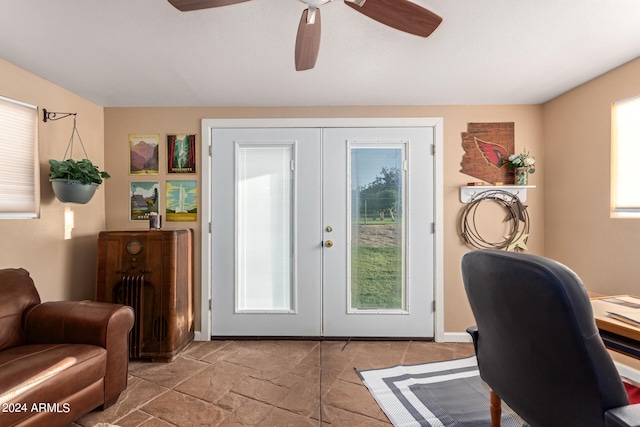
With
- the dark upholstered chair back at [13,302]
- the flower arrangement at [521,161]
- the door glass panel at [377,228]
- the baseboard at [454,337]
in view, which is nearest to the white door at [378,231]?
the door glass panel at [377,228]

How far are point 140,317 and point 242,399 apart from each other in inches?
44.9

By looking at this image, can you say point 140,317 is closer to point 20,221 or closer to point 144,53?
point 20,221

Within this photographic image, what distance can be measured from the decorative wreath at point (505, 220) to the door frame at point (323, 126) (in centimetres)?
25

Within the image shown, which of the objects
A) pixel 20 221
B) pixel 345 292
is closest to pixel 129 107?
pixel 20 221

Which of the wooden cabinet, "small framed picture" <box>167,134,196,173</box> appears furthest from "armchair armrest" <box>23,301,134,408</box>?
"small framed picture" <box>167,134,196,173</box>

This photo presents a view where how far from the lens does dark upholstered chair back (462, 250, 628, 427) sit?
2.94 ft

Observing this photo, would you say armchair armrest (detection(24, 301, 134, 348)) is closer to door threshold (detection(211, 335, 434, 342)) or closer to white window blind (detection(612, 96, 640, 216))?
door threshold (detection(211, 335, 434, 342))

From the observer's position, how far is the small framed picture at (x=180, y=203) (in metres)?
3.02

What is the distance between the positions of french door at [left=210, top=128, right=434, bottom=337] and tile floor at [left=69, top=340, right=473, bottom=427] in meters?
0.23

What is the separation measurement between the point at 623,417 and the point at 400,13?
1594 mm

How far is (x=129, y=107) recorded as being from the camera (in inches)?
120

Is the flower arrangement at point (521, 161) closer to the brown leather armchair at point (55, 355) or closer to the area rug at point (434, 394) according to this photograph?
the area rug at point (434, 394)

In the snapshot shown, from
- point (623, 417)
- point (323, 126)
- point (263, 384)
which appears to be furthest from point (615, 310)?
point (323, 126)

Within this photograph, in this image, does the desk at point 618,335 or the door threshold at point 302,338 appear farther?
the door threshold at point 302,338
